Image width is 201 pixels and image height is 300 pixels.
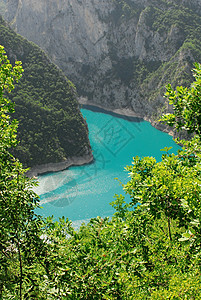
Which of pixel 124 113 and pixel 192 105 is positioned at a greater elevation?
pixel 192 105

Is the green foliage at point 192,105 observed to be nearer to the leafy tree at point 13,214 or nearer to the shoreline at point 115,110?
the leafy tree at point 13,214

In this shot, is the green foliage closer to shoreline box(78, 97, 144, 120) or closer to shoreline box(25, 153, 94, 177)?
shoreline box(25, 153, 94, 177)

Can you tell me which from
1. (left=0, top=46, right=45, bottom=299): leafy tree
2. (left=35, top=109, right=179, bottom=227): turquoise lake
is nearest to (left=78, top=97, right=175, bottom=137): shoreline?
(left=35, top=109, right=179, bottom=227): turquoise lake

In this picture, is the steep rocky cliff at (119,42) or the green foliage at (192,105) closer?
the green foliage at (192,105)

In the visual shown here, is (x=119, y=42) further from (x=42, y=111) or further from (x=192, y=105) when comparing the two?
(x=192, y=105)

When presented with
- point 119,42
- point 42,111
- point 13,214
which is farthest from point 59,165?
point 119,42

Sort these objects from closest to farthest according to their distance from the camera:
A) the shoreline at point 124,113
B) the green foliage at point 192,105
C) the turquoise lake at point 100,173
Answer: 1. the green foliage at point 192,105
2. the turquoise lake at point 100,173
3. the shoreline at point 124,113

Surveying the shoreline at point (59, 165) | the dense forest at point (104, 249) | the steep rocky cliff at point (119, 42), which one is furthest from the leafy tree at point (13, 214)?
the steep rocky cliff at point (119, 42)
